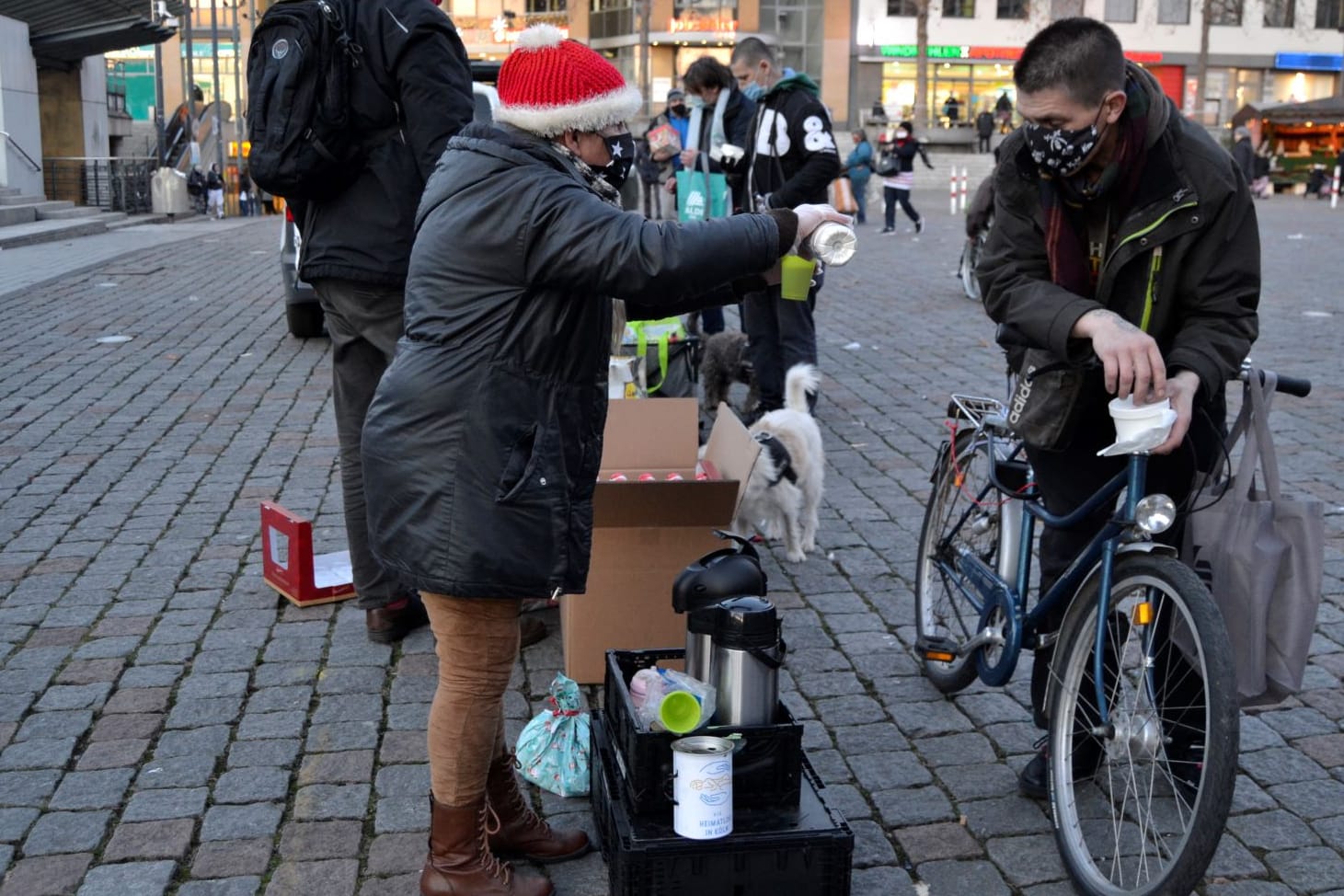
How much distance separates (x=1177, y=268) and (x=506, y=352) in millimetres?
1545

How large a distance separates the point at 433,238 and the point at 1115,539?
1663 mm

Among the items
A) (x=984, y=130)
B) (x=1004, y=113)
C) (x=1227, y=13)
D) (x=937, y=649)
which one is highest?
(x=1227, y=13)

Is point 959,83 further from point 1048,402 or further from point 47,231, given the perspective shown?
point 1048,402

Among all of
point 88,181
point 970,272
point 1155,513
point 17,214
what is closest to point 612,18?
point 88,181

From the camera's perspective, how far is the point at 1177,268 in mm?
3135

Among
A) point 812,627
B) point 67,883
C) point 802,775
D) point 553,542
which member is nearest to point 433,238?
point 553,542

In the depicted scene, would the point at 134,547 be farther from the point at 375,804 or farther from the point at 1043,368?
the point at 1043,368

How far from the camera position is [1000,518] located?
4.02 meters

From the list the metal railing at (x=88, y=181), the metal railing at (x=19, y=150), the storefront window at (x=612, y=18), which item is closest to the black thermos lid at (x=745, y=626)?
the metal railing at (x=19, y=150)

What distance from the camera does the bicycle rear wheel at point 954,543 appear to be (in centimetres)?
416

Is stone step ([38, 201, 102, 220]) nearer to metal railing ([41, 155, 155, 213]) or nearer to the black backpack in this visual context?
metal railing ([41, 155, 155, 213])

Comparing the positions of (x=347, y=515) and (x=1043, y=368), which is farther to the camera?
(x=347, y=515)

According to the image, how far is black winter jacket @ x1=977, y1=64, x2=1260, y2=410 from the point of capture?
3057 mm

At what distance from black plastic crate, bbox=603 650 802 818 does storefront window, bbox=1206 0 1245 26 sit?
63109 mm
